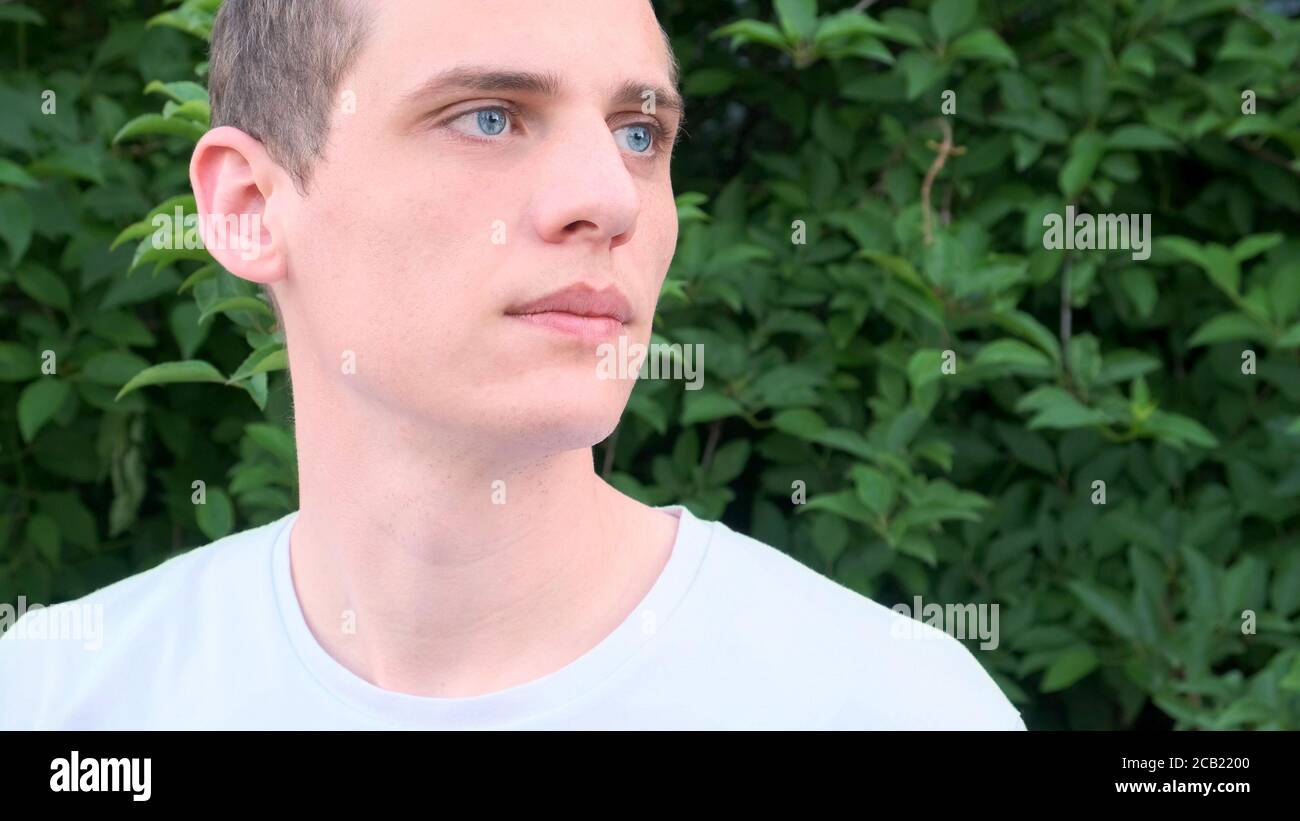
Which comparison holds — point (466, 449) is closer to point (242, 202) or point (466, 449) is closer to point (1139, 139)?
point (242, 202)

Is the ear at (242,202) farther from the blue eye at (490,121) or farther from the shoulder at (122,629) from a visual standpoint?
the shoulder at (122,629)

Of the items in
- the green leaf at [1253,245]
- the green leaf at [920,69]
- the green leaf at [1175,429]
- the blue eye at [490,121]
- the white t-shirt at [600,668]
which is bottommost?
the white t-shirt at [600,668]

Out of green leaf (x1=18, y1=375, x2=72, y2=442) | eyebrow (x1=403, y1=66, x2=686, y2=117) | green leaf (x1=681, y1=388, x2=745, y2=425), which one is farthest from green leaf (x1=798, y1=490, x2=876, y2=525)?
green leaf (x1=18, y1=375, x2=72, y2=442)

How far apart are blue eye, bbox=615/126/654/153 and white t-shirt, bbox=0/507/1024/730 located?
365 millimetres

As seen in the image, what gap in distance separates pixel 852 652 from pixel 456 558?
1.23ft

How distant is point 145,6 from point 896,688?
5.35 feet

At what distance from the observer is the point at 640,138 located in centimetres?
135

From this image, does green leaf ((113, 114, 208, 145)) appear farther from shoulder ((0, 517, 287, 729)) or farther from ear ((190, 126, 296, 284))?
shoulder ((0, 517, 287, 729))

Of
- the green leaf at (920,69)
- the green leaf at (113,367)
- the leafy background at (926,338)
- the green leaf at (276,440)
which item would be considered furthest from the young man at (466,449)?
the green leaf at (920,69)

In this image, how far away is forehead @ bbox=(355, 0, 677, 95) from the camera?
1228mm

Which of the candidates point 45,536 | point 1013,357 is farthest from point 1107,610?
point 45,536

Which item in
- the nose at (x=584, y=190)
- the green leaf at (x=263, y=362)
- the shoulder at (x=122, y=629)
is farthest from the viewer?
the green leaf at (x=263, y=362)

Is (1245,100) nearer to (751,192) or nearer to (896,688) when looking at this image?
(751,192)

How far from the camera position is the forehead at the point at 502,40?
123 cm
